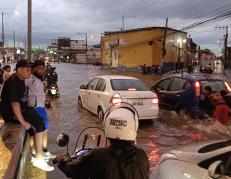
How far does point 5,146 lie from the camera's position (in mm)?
7934

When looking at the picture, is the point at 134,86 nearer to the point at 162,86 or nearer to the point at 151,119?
the point at 151,119

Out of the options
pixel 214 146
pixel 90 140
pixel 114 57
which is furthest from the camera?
pixel 114 57

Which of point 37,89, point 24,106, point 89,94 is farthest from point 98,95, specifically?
point 24,106

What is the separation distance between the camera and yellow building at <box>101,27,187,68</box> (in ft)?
203

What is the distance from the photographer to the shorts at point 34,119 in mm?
7612

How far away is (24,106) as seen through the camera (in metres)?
7.73

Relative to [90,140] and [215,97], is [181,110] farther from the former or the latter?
[90,140]

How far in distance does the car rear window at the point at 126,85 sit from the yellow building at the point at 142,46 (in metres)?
46.5

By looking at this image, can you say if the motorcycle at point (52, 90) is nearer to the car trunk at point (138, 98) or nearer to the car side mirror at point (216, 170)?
the car trunk at point (138, 98)

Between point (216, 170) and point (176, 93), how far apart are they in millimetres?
11456

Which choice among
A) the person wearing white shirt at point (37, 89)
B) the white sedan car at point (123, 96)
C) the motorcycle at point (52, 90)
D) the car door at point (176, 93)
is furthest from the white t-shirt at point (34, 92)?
the motorcycle at point (52, 90)

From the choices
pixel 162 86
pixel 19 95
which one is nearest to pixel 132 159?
pixel 19 95

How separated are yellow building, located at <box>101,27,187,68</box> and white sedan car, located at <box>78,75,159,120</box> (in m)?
46.3

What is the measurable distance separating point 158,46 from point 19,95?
183ft
